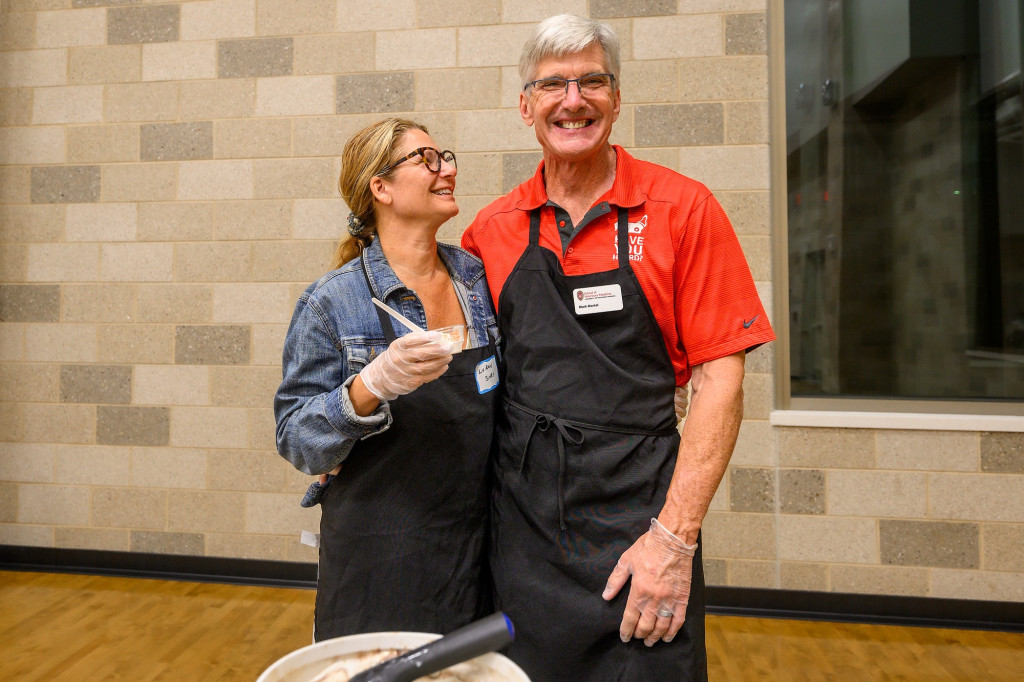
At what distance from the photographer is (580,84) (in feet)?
4.17

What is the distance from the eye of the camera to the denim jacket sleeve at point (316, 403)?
1.14 m

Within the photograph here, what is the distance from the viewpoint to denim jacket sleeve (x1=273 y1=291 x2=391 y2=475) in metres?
1.14

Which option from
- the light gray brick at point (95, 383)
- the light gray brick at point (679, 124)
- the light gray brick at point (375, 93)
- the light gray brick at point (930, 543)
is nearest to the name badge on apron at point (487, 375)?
the light gray brick at point (679, 124)

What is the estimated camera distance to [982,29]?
289 cm

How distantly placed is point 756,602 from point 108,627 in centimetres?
273

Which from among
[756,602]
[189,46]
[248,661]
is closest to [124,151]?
[189,46]

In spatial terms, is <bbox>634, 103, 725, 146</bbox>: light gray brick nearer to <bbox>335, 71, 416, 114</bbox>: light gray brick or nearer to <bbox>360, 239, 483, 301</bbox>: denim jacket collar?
<bbox>335, 71, 416, 114</bbox>: light gray brick

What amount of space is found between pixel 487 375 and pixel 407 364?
0.94 ft

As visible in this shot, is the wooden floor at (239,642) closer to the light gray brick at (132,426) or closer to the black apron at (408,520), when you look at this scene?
the light gray brick at (132,426)

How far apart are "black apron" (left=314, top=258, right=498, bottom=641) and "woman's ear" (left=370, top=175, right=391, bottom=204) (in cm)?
29

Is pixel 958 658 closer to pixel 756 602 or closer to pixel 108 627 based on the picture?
pixel 756 602

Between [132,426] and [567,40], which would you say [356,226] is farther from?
[132,426]

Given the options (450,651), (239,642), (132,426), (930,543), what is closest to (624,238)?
(450,651)

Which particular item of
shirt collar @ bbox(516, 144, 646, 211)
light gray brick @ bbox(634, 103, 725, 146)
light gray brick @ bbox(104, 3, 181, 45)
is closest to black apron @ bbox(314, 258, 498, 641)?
shirt collar @ bbox(516, 144, 646, 211)
